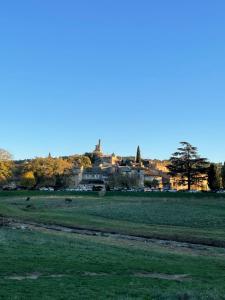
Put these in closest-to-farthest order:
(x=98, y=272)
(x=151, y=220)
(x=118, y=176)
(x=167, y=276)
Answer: (x=98, y=272)
(x=167, y=276)
(x=151, y=220)
(x=118, y=176)

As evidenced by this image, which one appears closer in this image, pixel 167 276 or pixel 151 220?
pixel 167 276

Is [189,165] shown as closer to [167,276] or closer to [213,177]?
[213,177]

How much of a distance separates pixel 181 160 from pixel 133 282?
102 meters

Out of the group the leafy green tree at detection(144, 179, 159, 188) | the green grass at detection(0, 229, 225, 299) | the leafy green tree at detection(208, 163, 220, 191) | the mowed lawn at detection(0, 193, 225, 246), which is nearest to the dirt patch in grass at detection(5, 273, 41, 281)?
the green grass at detection(0, 229, 225, 299)

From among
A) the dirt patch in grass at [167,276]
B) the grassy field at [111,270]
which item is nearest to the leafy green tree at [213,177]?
the grassy field at [111,270]

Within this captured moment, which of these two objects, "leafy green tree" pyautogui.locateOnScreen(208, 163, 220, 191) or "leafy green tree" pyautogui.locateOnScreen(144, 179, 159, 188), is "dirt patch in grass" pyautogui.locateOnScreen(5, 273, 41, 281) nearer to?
"leafy green tree" pyautogui.locateOnScreen(208, 163, 220, 191)

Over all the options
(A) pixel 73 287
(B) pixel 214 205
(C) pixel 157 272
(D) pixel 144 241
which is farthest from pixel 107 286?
(B) pixel 214 205

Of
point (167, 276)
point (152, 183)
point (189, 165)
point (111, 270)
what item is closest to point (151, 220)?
point (111, 270)

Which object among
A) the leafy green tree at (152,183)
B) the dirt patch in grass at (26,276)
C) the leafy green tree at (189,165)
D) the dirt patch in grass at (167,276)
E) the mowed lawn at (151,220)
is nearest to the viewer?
the dirt patch in grass at (26,276)

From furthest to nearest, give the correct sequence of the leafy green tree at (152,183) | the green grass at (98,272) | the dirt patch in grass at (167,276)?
the leafy green tree at (152,183) → the dirt patch in grass at (167,276) → the green grass at (98,272)

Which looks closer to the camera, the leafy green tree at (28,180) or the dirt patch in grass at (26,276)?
the dirt patch in grass at (26,276)

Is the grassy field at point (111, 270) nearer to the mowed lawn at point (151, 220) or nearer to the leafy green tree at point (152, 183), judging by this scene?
the mowed lawn at point (151, 220)

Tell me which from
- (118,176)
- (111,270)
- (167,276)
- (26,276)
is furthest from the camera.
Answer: (118,176)

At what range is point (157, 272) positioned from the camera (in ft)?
Answer: 59.3
